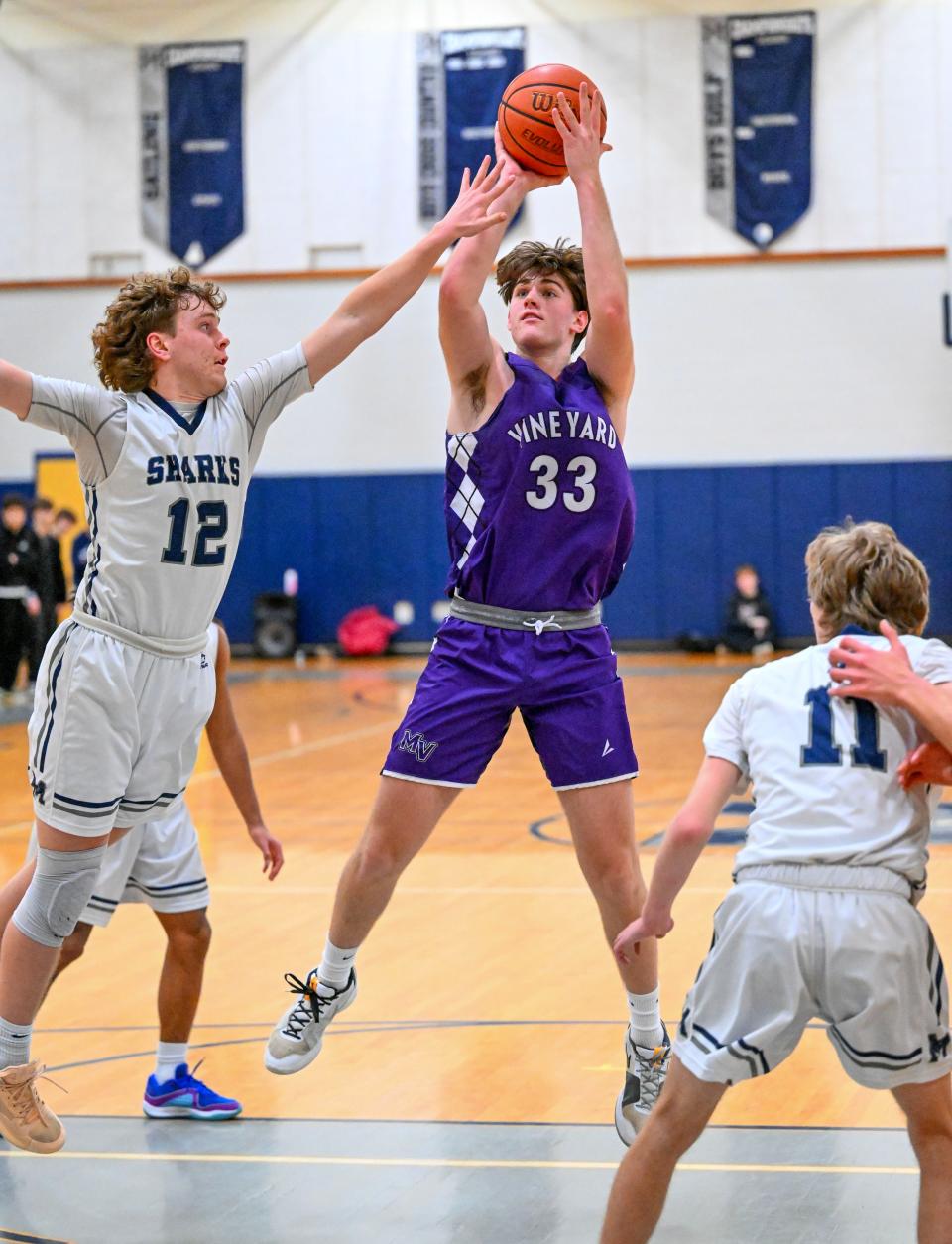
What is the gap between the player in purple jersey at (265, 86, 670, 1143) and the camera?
440 centimetres

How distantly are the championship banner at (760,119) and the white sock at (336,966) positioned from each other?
1717 cm

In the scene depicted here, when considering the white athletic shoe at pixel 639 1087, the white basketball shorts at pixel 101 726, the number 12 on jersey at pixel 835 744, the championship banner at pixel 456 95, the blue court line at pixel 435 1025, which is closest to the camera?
the number 12 on jersey at pixel 835 744

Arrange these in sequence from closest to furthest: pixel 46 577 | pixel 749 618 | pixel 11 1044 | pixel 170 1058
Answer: pixel 11 1044 < pixel 170 1058 < pixel 46 577 < pixel 749 618

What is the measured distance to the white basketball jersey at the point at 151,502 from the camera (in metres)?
4.20

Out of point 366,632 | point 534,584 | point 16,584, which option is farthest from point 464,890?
point 366,632

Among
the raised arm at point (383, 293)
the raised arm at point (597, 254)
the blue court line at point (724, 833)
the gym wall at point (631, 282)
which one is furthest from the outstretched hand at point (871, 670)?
the gym wall at point (631, 282)

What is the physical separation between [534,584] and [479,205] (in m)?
0.99

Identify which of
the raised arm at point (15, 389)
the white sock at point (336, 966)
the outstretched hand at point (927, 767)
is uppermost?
the raised arm at point (15, 389)

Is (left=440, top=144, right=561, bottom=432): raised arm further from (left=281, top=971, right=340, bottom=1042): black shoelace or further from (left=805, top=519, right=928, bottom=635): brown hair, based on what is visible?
(left=281, top=971, right=340, bottom=1042): black shoelace

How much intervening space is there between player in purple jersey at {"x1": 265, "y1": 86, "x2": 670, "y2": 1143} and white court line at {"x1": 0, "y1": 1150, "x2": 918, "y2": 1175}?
0.69 ft

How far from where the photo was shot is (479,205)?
4.34 m

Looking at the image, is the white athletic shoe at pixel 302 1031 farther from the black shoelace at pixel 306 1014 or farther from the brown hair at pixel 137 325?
the brown hair at pixel 137 325

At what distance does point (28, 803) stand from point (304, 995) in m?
6.76

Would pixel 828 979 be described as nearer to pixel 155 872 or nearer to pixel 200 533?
pixel 200 533
